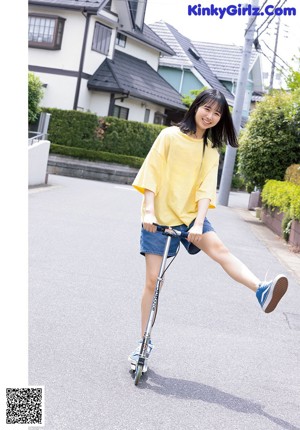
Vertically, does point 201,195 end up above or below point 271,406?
above

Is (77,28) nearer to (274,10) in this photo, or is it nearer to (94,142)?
(94,142)

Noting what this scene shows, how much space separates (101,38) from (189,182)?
32669 millimetres

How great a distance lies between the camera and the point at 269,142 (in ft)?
74.2

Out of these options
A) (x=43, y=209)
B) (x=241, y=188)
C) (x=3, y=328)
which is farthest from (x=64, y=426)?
(x=241, y=188)

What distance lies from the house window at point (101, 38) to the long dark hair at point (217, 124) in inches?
1252

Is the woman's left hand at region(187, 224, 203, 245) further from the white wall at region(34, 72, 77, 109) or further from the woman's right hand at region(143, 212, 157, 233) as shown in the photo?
the white wall at region(34, 72, 77, 109)

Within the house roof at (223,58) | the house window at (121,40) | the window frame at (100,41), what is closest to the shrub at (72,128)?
the window frame at (100,41)

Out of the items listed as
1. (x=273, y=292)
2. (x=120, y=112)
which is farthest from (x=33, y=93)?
(x=273, y=292)

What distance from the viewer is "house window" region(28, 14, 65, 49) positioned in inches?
1389

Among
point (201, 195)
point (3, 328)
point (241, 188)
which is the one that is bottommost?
point (241, 188)

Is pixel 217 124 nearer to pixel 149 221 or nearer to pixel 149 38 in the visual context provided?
pixel 149 221

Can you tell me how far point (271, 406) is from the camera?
472 centimetres

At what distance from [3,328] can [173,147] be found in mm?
1507

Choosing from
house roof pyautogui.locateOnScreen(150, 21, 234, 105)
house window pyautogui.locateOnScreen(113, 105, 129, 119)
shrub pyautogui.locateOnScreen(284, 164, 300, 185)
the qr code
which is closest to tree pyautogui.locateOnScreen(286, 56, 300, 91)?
shrub pyautogui.locateOnScreen(284, 164, 300, 185)
